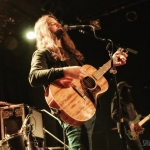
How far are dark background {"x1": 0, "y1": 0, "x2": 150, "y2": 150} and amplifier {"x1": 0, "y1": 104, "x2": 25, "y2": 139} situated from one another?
5.44 ft

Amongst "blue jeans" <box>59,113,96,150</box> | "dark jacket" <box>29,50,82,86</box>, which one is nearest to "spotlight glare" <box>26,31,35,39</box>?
"dark jacket" <box>29,50,82,86</box>

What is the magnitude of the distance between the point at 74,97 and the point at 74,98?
12 millimetres

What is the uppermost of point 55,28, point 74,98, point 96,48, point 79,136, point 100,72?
point 96,48

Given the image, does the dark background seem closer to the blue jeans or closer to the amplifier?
the amplifier

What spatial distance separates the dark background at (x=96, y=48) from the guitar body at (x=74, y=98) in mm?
4005

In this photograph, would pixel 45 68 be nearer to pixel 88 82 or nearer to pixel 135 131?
pixel 88 82

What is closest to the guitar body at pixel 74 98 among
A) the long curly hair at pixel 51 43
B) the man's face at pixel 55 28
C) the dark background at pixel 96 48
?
the long curly hair at pixel 51 43

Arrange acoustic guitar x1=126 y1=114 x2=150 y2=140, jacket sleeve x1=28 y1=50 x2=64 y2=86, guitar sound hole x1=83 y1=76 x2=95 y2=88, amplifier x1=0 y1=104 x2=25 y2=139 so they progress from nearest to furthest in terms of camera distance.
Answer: jacket sleeve x1=28 y1=50 x2=64 y2=86 < guitar sound hole x1=83 y1=76 x2=95 y2=88 < amplifier x1=0 y1=104 x2=25 y2=139 < acoustic guitar x1=126 y1=114 x2=150 y2=140

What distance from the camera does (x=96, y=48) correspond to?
7422 millimetres

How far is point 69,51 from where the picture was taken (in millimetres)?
2752

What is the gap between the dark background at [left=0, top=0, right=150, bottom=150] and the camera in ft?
21.1

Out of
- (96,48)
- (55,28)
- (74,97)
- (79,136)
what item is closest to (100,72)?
(74,97)

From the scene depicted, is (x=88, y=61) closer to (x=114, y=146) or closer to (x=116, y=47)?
(x=114, y=146)

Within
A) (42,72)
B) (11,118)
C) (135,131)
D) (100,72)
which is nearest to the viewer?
(42,72)
